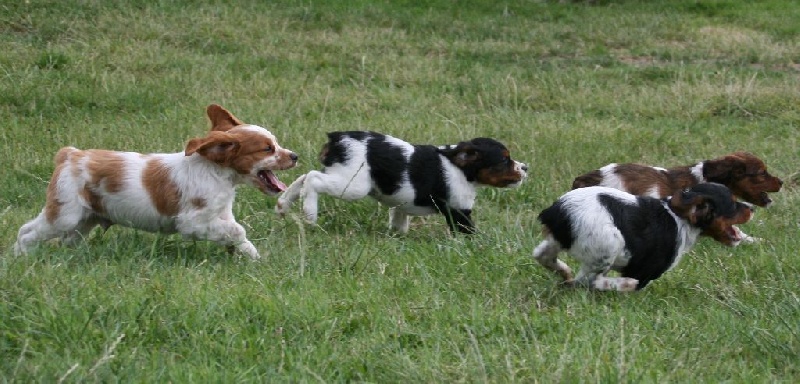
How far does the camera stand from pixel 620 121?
12.1m

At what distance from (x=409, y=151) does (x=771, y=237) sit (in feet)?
8.47

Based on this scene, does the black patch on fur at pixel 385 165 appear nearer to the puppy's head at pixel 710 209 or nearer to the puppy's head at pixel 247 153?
the puppy's head at pixel 247 153

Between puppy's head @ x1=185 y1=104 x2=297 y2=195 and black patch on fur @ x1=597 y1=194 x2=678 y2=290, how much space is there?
201 centimetres

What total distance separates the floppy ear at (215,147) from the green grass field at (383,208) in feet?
1.94

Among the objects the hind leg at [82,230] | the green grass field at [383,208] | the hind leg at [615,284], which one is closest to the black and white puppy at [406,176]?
the green grass field at [383,208]

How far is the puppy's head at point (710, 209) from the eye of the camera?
6.79m

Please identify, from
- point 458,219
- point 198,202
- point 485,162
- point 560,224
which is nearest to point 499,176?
point 485,162

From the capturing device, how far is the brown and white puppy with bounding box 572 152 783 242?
8586 millimetres

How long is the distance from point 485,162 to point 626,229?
1956mm

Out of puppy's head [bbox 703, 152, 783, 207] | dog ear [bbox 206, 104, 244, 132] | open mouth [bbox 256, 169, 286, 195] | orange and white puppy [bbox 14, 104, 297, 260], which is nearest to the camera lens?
orange and white puppy [bbox 14, 104, 297, 260]

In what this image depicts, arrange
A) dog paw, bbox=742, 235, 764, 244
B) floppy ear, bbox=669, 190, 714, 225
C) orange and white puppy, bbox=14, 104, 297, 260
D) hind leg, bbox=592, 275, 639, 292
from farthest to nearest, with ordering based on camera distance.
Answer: dog paw, bbox=742, 235, 764, 244 → orange and white puppy, bbox=14, 104, 297, 260 → floppy ear, bbox=669, 190, 714, 225 → hind leg, bbox=592, 275, 639, 292

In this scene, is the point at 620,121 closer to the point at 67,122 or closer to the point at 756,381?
the point at 67,122

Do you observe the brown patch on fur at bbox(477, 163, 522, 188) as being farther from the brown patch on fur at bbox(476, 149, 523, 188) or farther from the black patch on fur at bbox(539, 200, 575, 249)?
the black patch on fur at bbox(539, 200, 575, 249)

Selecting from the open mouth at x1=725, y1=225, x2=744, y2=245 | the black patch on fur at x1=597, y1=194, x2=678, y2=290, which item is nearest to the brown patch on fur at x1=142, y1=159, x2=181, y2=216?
the black patch on fur at x1=597, y1=194, x2=678, y2=290
